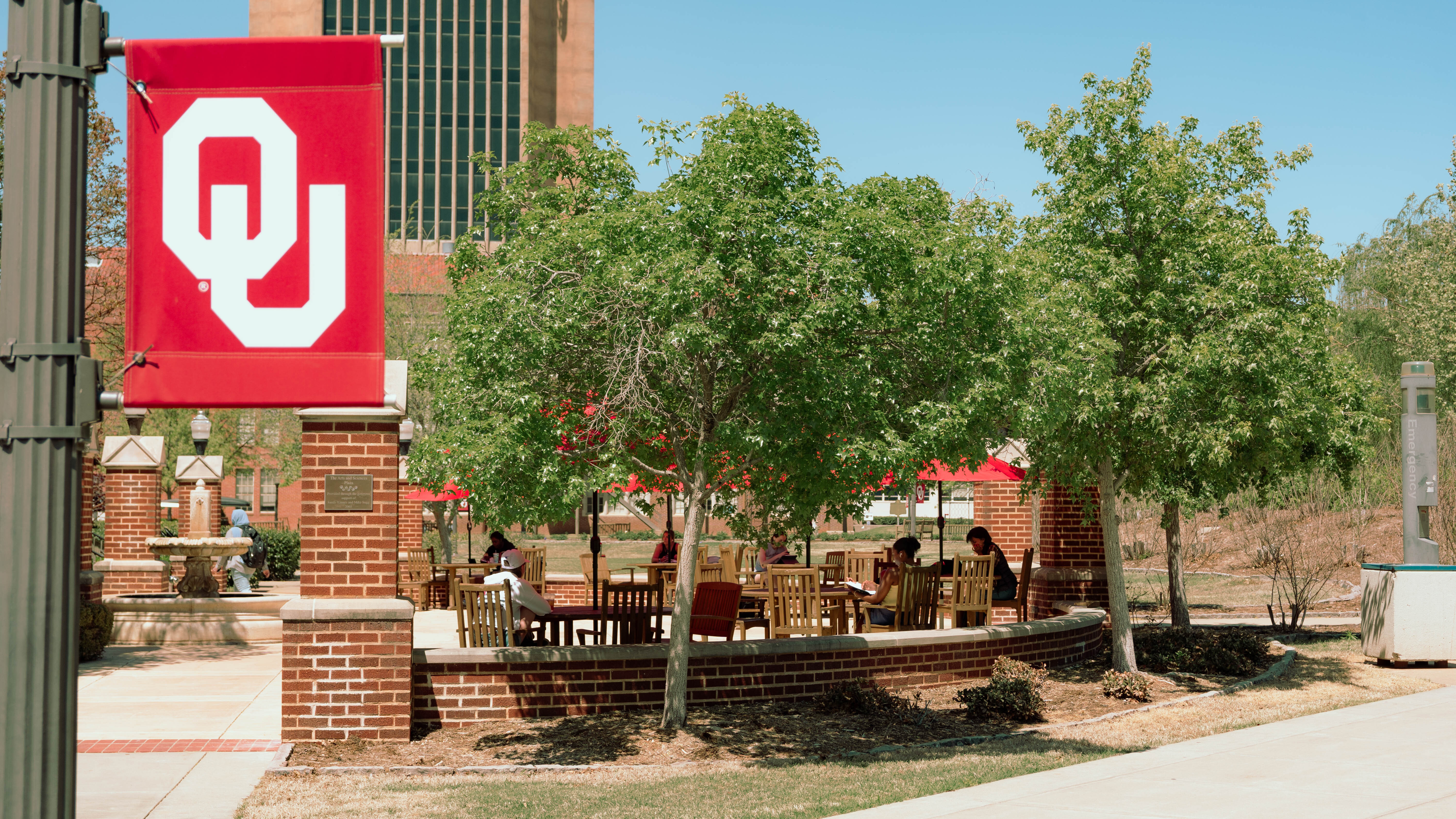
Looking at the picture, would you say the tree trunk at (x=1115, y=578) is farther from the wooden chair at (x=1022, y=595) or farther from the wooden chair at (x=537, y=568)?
the wooden chair at (x=537, y=568)

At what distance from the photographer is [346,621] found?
9.25 meters

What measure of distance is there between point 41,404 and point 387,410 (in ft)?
21.2

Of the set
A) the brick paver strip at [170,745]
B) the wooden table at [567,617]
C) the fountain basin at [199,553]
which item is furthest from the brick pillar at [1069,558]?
the fountain basin at [199,553]

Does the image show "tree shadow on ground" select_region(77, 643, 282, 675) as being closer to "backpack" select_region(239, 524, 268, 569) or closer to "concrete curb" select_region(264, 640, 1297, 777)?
"concrete curb" select_region(264, 640, 1297, 777)

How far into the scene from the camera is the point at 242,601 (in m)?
17.3

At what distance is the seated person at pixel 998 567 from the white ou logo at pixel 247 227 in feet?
36.8

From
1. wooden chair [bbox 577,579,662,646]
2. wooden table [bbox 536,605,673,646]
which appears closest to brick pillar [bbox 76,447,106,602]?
wooden table [bbox 536,605,673,646]

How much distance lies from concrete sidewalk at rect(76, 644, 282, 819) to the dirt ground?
0.76 m

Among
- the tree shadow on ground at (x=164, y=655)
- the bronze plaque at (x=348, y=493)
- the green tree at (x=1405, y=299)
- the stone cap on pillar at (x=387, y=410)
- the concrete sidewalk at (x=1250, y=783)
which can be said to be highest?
the green tree at (x=1405, y=299)

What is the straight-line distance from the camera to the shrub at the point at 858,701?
10.6 m

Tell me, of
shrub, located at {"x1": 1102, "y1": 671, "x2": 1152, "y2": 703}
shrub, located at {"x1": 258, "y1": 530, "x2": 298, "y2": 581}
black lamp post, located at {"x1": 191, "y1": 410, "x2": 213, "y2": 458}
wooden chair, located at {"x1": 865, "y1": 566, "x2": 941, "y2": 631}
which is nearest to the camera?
shrub, located at {"x1": 1102, "y1": 671, "x2": 1152, "y2": 703}

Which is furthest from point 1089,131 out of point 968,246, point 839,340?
point 839,340

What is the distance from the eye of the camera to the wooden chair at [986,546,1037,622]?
14148 millimetres

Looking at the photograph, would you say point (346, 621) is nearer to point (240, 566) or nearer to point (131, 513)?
point (131, 513)
